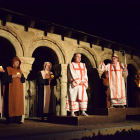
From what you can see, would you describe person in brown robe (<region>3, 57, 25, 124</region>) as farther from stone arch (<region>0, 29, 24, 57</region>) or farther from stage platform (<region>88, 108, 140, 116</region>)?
stage platform (<region>88, 108, 140, 116</region>)

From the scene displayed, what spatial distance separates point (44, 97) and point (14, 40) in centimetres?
282

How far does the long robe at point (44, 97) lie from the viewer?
298 inches

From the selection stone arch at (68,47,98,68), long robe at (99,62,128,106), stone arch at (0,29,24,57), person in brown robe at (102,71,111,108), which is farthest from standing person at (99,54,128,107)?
stone arch at (0,29,24,57)

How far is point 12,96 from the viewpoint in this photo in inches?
259

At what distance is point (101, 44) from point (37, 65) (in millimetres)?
3811

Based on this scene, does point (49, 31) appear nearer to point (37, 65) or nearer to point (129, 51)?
point (37, 65)

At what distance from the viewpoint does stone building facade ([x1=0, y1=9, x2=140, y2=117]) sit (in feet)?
29.5

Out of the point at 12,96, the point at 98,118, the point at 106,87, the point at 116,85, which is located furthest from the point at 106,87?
the point at 12,96

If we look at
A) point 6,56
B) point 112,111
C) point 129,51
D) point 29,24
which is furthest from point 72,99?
point 129,51

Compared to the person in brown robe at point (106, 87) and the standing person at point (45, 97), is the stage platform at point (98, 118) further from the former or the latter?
the person in brown robe at point (106, 87)

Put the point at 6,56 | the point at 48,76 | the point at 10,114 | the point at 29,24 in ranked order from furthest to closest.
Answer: the point at 6,56 < the point at 29,24 < the point at 48,76 < the point at 10,114

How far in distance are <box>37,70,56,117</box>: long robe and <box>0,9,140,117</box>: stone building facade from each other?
1.41 meters

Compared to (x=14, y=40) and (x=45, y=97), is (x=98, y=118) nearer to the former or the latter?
(x=45, y=97)

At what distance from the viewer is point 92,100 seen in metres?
12.2
